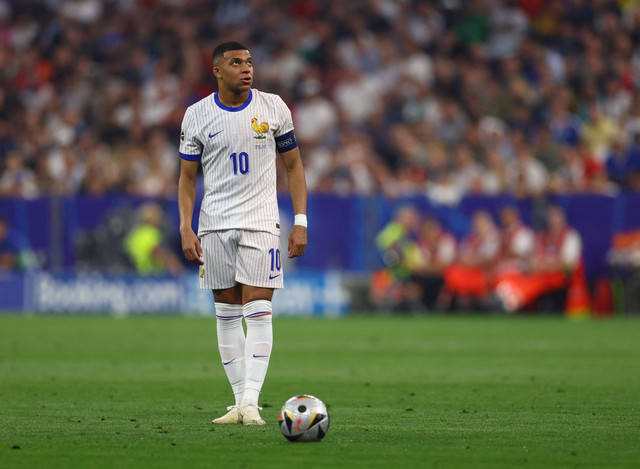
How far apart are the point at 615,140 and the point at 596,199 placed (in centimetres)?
156

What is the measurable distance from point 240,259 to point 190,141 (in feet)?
2.77

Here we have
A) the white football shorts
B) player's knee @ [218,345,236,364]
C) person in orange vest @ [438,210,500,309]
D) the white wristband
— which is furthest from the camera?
person in orange vest @ [438,210,500,309]

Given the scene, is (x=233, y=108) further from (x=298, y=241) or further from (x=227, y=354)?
(x=227, y=354)

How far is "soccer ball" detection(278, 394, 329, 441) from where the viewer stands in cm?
622

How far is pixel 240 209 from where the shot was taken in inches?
284

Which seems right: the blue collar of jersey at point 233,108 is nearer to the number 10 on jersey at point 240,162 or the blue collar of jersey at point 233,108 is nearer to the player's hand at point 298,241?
the number 10 on jersey at point 240,162

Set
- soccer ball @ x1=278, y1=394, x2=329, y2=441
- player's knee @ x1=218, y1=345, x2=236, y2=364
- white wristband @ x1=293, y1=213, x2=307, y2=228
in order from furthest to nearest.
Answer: player's knee @ x1=218, y1=345, x2=236, y2=364
white wristband @ x1=293, y1=213, x2=307, y2=228
soccer ball @ x1=278, y1=394, x2=329, y2=441

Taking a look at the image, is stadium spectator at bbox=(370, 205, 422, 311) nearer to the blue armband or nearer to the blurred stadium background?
the blurred stadium background

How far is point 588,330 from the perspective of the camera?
16625mm

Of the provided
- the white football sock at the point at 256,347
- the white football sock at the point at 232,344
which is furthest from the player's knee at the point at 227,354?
the white football sock at the point at 256,347

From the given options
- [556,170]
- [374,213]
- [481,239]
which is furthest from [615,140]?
[374,213]

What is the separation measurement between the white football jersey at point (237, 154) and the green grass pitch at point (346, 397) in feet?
4.41

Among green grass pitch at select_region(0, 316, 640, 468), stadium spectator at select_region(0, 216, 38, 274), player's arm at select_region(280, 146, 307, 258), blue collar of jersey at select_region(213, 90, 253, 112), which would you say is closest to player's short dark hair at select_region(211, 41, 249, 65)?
blue collar of jersey at select_region(213, 90, 253, 112)

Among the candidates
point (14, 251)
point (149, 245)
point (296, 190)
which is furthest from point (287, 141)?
point (14, 251)
